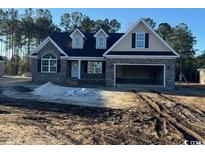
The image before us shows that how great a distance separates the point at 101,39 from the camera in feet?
113

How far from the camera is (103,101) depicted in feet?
59.9

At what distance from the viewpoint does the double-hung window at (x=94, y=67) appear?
33844 millimetres

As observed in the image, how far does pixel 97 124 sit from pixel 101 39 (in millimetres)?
23278

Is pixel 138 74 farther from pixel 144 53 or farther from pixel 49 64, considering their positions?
pixel 49 64

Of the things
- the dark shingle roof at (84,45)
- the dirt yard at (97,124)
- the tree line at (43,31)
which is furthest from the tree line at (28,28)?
the dirt yard at (97,124)

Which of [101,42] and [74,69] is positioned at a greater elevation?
[101,42]

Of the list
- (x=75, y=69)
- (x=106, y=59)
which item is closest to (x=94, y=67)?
(x=75, y=69)

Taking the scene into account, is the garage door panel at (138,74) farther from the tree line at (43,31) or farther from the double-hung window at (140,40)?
the tree line at (43,31)

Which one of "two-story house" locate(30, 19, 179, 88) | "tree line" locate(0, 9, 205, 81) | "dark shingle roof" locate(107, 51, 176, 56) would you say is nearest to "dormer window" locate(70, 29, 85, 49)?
"two-story house" locate(30, 19, 179, 88)

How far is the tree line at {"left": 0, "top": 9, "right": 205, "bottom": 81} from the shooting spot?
57037 mm

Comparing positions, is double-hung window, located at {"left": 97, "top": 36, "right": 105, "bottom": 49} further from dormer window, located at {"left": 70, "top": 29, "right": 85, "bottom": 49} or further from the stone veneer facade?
the stone veneer facade

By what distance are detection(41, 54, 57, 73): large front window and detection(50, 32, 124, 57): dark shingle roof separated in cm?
145
